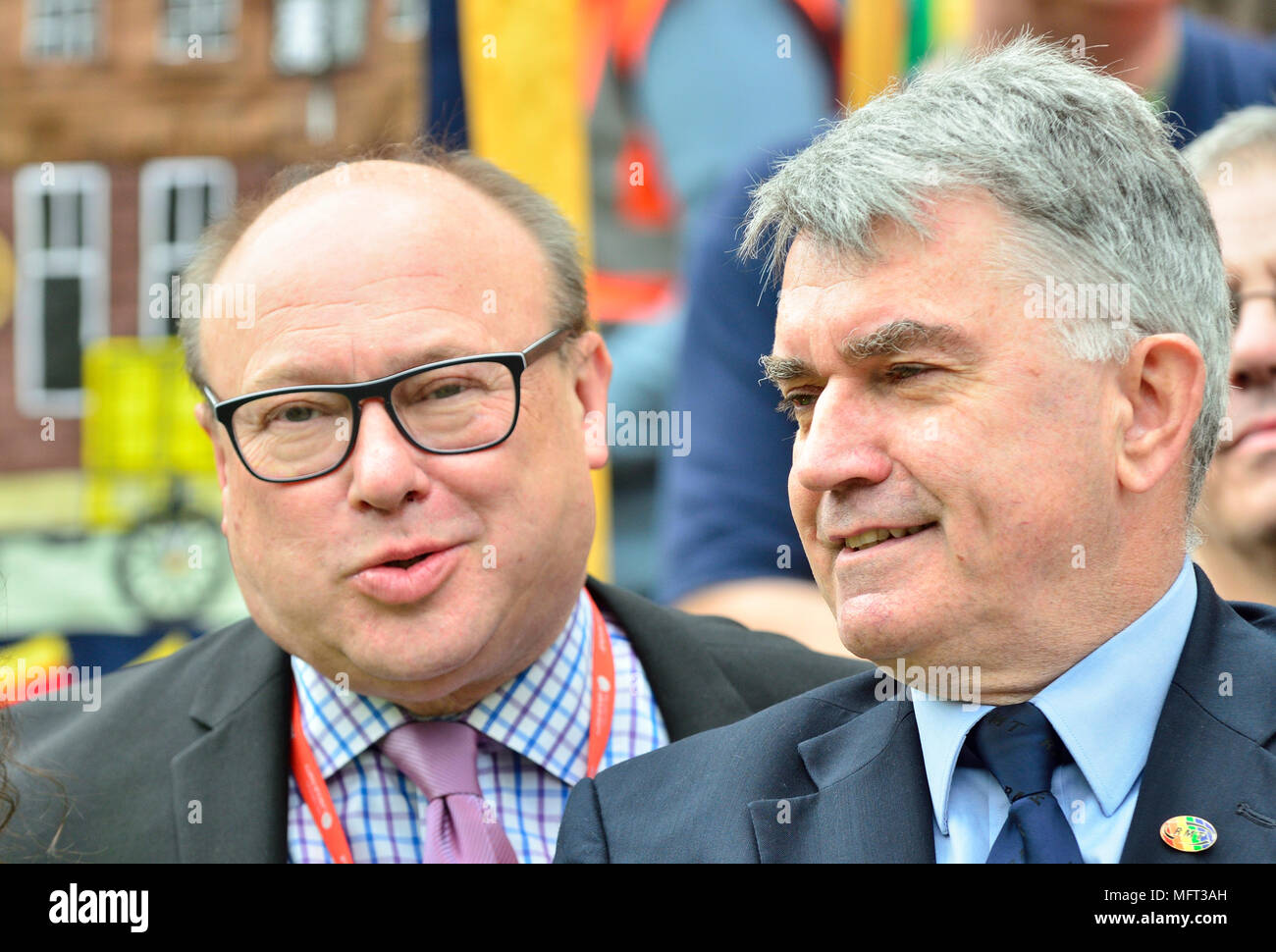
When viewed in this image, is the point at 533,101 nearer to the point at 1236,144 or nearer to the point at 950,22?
the point at 950,22

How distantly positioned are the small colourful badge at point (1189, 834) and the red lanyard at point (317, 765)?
1036 millimetres

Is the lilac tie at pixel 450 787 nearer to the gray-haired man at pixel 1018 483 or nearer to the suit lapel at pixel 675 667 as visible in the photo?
the suit lapel at pixel 675 667

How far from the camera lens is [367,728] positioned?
2.66 meters

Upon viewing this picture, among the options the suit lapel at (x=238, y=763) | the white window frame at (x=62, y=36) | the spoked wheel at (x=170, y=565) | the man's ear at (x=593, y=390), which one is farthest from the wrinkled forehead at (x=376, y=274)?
the white window frame at (x=62, y=36)

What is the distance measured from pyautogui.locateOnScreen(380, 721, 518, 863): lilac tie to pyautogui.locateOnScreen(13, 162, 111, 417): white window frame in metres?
7.64

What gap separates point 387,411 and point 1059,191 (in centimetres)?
110

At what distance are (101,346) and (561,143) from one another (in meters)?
4.45

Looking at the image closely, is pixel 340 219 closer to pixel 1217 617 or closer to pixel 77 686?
pixel 77 686

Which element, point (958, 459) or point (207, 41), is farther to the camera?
point (207, 41)

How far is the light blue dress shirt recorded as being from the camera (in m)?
2.00

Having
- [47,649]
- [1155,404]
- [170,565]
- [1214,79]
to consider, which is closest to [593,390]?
[1155,404]

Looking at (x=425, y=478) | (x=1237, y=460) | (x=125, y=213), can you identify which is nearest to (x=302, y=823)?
(x=425, y=478)

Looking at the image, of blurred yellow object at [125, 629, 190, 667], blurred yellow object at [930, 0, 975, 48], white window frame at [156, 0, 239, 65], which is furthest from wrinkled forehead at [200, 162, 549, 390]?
white window frame at [156, 0, 239, 65]

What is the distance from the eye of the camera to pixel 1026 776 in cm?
201
